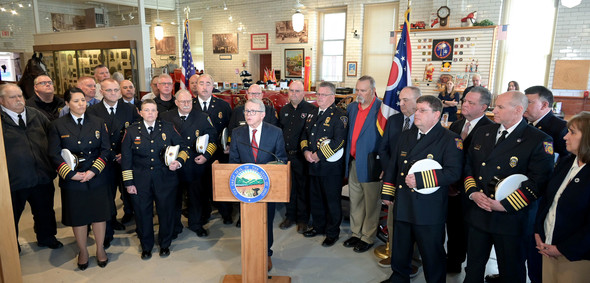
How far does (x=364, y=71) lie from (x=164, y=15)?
28.5 feet

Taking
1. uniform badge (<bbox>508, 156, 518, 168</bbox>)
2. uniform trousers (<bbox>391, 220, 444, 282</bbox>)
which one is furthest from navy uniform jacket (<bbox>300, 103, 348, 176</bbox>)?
uniform badge (<bbox>508, 156, 518, 168</bbox>)

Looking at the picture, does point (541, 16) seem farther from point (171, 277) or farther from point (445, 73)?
point (171, 277)

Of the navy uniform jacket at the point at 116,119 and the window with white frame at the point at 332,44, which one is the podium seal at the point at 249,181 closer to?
the navy uniform jacket at the point at 116,119

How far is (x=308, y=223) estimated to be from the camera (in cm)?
448

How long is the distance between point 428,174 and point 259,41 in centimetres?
1099

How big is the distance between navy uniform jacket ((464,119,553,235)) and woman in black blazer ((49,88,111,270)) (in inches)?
127

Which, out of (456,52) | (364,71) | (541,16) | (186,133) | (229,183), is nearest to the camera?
(229,183)

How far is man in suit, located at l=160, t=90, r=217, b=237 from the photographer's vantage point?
392cm

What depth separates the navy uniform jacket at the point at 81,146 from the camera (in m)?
3.24

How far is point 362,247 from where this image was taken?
3816 mm

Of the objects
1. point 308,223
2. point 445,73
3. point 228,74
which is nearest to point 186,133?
point 308,223

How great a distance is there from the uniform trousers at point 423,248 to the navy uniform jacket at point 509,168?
0.29 metres

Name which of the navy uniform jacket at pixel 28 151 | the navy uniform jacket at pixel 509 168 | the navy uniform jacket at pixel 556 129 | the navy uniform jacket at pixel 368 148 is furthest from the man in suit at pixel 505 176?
the navy uniform jacket at pixel 28 151

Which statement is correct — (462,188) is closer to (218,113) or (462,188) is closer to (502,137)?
(502,137)
